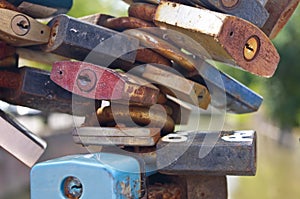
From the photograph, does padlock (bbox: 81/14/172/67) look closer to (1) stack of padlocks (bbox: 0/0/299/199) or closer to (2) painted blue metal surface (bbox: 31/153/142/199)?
(1) stack of padlocks (bbox: 0/0/299/199)

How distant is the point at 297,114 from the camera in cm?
659

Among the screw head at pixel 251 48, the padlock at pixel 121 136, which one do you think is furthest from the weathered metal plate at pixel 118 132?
the screw head at pixel 251 48

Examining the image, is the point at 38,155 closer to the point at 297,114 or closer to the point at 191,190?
the point at 191,190

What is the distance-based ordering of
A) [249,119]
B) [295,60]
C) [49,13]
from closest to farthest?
1. [49,13]
2. [295,60]
3. [249,119]

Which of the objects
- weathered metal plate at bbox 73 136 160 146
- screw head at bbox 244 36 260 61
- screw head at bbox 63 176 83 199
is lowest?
screw head at bbox 63 176 83 199

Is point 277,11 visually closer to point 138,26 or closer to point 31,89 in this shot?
point 138,26

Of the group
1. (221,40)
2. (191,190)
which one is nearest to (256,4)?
(221,40)

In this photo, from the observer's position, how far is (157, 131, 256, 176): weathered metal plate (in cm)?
37

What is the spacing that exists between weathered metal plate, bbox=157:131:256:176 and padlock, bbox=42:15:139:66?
0.28ft

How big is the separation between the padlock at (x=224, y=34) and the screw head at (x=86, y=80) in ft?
0.25

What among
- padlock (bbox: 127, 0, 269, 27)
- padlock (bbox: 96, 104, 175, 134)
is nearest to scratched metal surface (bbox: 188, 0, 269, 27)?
padlock (bbox: 127, 0, 269, 27)

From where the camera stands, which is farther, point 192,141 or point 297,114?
point 297,114

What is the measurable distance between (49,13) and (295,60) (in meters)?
6.10

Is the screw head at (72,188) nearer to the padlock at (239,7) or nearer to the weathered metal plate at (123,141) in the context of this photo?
the weathered metal plate at (123,141)
